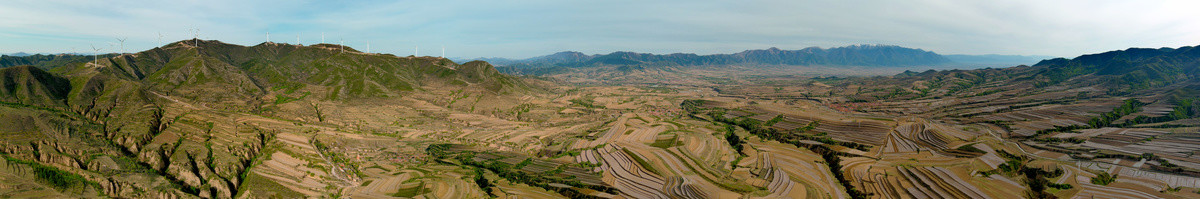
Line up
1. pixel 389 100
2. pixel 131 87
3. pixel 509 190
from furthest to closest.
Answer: pixel 389 100
pixel 131 87
pixel 509 190

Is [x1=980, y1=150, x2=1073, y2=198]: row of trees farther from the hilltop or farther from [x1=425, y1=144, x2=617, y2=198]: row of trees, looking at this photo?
the hilltop

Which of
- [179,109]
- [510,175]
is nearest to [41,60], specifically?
[179,109]

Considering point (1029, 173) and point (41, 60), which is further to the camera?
point (41, 60)

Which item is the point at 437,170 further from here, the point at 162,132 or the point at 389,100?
the point at 389,100

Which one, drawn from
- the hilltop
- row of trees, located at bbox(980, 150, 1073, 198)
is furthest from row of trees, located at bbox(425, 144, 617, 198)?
row of trees, located at bbox(980, 150, 1073, 198)

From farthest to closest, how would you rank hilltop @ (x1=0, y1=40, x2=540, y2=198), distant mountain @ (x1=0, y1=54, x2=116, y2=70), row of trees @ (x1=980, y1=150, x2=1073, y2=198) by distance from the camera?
distant mountain @ (x1=0, y1=54, x2=116, y2=70) < row of trees @ (x1=980, y1=150, x2=1073, y2=198) < hilltop @ (x1=0, y1=40, x2=540, y2=198)

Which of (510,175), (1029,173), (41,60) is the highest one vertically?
(41,60)

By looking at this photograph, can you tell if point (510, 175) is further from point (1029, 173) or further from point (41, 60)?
point (41, 60)

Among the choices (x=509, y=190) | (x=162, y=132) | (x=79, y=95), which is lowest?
(x=509, y=190)

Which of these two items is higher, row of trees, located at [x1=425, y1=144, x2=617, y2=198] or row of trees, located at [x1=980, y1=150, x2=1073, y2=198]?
row of trees, located at [x1=980, y1=150, x2=1073, y2=198]

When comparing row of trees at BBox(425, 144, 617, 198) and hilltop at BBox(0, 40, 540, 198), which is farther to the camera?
row of trees at BBox(425, 144, 617, 198)

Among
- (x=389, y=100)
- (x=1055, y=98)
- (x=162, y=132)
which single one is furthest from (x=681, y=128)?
(x=1055, y=98)
